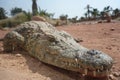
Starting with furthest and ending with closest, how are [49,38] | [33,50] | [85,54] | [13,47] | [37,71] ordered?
[13,47]
[33,50]
[49,38]
[37,71]
[85,54]

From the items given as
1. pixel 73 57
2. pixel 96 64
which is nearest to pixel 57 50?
pixel 73 57

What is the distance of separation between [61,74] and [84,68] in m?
0.75

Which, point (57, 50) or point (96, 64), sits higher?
point (57, 50)

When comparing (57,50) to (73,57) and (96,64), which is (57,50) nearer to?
(73,57)

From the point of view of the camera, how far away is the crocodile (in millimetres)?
4277

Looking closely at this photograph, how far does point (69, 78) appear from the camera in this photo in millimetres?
4848

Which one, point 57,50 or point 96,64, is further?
point 57,50

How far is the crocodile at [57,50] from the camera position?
14.0ft

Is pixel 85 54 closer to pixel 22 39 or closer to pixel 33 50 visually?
pixel 33 50

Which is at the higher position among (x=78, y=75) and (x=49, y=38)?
(x=49, y=38)

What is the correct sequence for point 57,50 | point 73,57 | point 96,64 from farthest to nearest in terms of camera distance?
point 57,50 < point 73,57 < point 96,64

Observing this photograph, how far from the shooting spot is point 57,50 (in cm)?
512

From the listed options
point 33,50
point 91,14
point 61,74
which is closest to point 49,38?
point 33,50

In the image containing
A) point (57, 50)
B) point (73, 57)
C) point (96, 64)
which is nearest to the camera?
point (96, 64)
